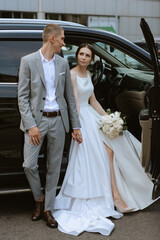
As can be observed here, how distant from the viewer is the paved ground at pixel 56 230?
3154mm

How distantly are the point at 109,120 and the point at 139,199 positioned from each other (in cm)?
86

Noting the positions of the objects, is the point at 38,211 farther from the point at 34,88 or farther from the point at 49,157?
the point at 34,88

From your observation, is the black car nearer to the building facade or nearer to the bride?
the bride

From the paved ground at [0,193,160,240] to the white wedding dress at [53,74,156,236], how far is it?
0.09m

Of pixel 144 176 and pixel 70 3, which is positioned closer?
pixel 144 176

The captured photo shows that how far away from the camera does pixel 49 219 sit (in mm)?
3344

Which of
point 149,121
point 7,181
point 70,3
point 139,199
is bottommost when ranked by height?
point 139,199

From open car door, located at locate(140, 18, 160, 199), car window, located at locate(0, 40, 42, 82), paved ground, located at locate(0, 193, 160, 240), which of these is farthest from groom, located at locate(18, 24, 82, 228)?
open car door, located at locate(140, 18, 160, 199)

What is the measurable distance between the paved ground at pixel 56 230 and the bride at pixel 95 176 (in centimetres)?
10

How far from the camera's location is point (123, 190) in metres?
3.67

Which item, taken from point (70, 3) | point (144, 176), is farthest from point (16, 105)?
point (70, 3)

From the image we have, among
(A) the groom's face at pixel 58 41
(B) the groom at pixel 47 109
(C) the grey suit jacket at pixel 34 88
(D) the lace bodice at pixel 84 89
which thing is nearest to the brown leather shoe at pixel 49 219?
(B) the groom at pixel 47 109

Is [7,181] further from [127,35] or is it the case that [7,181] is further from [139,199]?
[127,35]

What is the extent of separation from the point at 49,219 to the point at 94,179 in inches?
23.1
